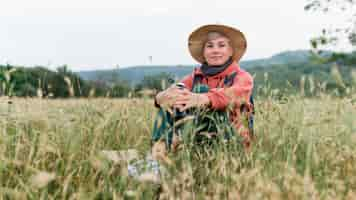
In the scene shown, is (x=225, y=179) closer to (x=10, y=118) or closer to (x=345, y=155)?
(x=345, y=155)

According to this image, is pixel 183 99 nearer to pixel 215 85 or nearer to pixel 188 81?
pixel 215 85

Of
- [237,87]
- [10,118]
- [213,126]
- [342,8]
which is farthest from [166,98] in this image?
[342,8]

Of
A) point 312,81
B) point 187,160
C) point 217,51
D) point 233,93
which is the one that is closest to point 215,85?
point 217,51

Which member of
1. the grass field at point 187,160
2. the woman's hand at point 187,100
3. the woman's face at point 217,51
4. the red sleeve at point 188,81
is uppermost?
the woman's face at point 217,51

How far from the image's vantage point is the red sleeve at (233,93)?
9.61 ft

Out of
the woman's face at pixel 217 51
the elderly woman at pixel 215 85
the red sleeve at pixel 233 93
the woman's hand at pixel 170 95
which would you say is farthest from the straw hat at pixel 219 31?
the woman's hand at pixel 170 95

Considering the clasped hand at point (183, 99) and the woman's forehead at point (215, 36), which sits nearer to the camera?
the clasped hand at point (183, 99)

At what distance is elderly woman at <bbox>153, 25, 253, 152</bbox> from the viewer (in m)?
2.83

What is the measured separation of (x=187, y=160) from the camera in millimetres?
2234

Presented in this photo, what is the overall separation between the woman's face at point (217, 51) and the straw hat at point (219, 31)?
0.11m

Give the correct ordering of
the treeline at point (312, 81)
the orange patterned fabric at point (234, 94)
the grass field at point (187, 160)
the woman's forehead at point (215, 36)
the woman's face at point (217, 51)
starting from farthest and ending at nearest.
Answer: the woman's forehead at point (215, 36)
the woman's face at point (217, 51)
the orange patterned fabric at point (234, 94)
the treeline at point (312, 81)
the grass field at point (187, 160)

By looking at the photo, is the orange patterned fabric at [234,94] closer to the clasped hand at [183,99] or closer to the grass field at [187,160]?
the clasped hand at [183,99]

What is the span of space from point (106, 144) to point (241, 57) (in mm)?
1470

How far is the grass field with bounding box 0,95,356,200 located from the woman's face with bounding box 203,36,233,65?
1.81 feet
